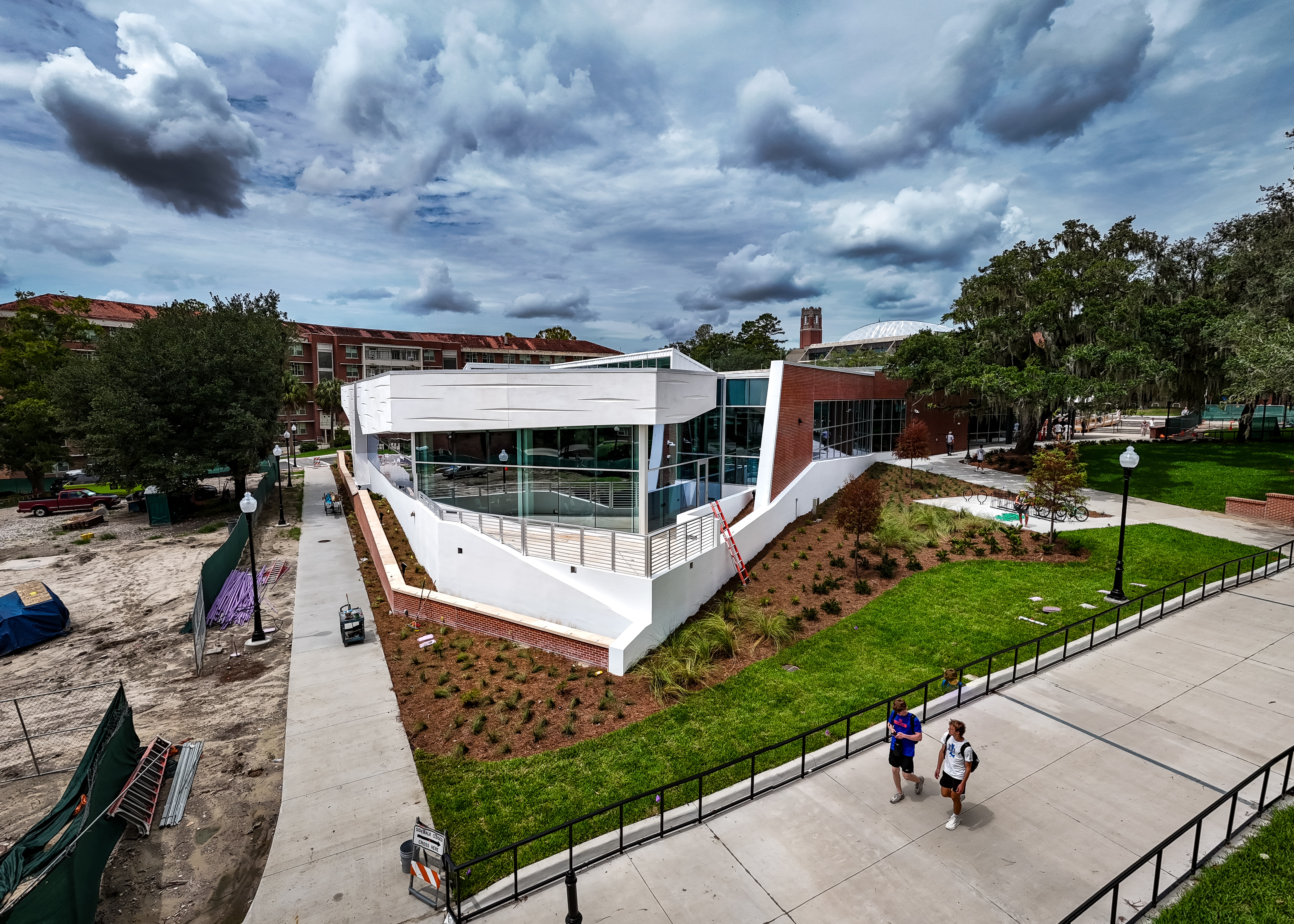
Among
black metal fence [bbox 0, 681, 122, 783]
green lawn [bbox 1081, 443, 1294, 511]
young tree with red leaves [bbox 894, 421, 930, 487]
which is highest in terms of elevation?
young tree with red leaves [bbox 894, 421, 930, 487]

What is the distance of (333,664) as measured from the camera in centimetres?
1355

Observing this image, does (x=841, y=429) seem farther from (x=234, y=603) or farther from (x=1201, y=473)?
(x=234, y=603)

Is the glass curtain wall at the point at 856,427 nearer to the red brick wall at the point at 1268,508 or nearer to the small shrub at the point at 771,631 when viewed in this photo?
the small shrub at the point at 771,631

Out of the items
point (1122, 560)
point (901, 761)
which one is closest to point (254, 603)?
point (901, 761)

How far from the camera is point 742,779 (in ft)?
27.4

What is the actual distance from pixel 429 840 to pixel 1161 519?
25.5 m

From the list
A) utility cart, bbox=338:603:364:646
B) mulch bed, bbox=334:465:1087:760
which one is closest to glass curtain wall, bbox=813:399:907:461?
mulch bed, bbox=334:465:1087:760

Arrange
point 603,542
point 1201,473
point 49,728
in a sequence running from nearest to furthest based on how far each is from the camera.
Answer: point 49,728
point 603,542
point 1201,473

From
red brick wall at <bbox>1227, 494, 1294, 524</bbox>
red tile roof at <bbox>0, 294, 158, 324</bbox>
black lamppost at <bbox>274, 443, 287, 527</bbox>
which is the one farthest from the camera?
red tile roof at <bbox>0, 294, 158, 324</bbox>

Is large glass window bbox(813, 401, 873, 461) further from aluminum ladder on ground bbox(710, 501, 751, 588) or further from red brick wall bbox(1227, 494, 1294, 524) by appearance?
red brick wall bbox(1227, 494, 1294, 524)

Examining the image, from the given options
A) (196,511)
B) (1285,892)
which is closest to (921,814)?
(1285,892)

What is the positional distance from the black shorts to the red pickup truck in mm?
47439

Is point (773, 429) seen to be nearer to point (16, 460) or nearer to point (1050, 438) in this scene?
point (1050, 438)

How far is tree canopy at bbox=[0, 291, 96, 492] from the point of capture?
128 feet
